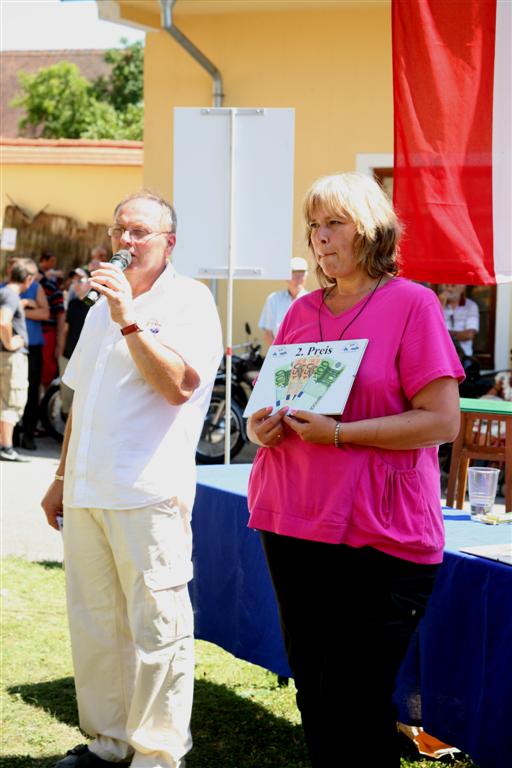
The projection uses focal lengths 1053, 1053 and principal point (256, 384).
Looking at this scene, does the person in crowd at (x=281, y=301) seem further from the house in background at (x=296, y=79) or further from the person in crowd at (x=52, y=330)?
the person in crowd at (x=52, y=330)

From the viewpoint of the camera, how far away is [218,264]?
5715 millimetres

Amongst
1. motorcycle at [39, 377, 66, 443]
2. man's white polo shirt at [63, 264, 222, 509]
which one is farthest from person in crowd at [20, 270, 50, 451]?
man's white polo shirt at [63, 264, 222, 509]

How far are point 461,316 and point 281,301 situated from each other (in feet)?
6.73

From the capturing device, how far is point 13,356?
34.2ft

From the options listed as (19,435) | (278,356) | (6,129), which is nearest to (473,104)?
(278,356)

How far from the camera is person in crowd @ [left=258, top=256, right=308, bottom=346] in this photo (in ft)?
30.1

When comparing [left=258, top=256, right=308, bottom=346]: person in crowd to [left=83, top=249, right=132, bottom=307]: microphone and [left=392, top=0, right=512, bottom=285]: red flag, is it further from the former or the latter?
[left=83, top=249, right=132, bottom=307]: microphone

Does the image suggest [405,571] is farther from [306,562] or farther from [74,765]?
[74,765]

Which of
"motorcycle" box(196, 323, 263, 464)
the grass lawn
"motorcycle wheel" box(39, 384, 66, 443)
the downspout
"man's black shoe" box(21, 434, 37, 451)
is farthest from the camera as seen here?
"motorcycle wheel" box(39, 384, 66, 443)

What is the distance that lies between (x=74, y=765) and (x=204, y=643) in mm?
1700

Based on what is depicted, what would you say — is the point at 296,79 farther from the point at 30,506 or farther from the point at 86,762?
the point at 86,762

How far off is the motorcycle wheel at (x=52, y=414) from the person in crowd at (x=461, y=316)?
430 cm

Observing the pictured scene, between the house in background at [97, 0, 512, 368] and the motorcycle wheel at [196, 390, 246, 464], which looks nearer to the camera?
the motorcycle wheel at [196, 390, 246, 464]

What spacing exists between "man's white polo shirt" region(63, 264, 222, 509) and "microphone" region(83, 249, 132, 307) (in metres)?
0.19
